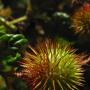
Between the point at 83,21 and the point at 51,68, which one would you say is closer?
the point at 51,68

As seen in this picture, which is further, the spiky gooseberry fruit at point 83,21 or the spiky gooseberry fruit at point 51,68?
the spiky gooseberry fruit at point 83,21

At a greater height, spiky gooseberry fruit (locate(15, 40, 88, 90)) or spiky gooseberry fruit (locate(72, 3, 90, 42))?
spiky gooseberry fruit (locate(72, 3, 90, 42))

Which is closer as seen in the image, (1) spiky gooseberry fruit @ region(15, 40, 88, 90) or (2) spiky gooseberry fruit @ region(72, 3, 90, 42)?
(1) spiky gooseberry fruit @ region(15, 40, 88, 90)

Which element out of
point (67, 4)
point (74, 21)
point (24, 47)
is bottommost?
point (24, 47)

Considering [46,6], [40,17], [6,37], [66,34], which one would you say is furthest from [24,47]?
[46,6]

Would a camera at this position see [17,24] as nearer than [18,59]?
No

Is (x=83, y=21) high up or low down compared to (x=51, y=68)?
up

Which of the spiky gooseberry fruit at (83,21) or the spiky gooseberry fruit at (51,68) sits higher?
the spiky gooseberry fruit at (83,21)

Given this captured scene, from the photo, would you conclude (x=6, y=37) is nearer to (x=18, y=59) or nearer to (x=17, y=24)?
(x=18, y=59)
